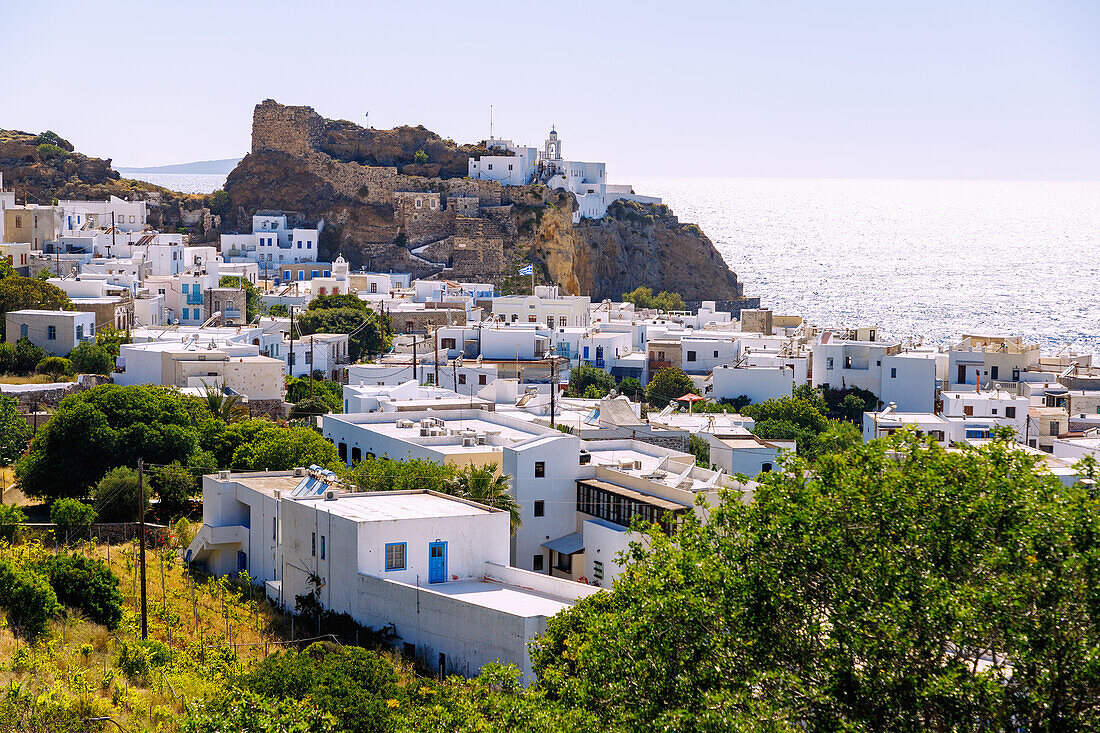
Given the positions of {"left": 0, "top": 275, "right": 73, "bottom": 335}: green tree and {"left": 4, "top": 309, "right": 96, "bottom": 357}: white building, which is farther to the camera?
{"left": 0, "top": 275, "right": 73, "bottom": 335}: green tree

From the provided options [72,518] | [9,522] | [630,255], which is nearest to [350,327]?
[72,518]

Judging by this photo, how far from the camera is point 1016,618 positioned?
11.2 meters

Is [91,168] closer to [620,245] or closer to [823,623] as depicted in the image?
[620,245]

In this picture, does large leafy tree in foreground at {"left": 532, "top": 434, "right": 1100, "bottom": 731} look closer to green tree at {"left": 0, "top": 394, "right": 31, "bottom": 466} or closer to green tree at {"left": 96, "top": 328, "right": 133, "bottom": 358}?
green tree at {"left": 0, "top": 394, "right": 31, "bottom": 466}

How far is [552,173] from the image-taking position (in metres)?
78.6

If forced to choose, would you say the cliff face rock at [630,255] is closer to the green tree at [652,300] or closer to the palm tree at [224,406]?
the green tree at [652,300]

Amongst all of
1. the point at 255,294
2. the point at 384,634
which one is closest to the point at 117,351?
the point at 255,294

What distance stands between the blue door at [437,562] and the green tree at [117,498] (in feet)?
27.6

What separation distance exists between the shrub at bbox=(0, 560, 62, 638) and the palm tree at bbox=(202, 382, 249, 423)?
1298 cm

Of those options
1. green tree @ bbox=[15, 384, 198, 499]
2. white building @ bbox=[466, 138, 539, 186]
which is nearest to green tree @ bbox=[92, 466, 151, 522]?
green tree @ bbox=[15, 384, 198, 499]

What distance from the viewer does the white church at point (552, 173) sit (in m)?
76.7

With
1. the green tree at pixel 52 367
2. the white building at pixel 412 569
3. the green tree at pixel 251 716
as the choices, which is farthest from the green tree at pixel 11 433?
the green tree at pixel 251 716

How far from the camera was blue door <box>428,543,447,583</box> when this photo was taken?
1931 cm

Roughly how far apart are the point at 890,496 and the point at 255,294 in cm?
4557
